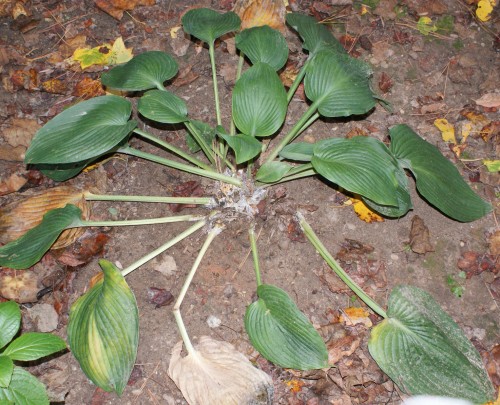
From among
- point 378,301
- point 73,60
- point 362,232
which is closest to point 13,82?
point 73,60

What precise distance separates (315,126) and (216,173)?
2.02 feet

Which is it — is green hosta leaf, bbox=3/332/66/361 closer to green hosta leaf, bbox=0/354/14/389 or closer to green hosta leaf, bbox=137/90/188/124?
green hosta leaf, bbox=0/354/14/389

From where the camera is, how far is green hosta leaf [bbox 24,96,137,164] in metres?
1.97

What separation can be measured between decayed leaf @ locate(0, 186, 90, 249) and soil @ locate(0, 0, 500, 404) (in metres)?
0.11

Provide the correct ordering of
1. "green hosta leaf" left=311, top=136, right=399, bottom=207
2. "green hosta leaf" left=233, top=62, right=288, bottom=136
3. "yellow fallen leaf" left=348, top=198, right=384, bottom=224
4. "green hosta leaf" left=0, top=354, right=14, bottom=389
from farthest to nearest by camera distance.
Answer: "yellow fallen leaf" left=348, top=198, right=384, bottom=224 < "green hosta leaf" left=233, top=62, right=288, bottom=136 < "green hosta leaf" left=311, top=136, right=399, bottom=207 < "green hosta leaf" left=0, top=354, right=14, bottom=389

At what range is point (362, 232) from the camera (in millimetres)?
2375

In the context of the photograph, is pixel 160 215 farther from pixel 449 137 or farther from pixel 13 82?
pixel 449 137

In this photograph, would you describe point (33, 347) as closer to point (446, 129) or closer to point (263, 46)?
point (263, 46)

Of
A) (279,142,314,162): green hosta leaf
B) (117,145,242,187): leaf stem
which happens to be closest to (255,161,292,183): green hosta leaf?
(279,142,314,162): green hosta leaf

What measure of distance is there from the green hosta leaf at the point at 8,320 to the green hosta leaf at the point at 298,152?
1214 millimetres

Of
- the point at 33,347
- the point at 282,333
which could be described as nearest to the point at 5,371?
the point at 33,347

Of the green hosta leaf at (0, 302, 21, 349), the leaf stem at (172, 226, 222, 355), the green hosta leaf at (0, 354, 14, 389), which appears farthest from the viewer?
the leaf stem at (172, 226, 222, 355)

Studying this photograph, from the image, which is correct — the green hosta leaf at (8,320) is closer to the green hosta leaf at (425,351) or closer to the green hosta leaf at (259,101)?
the green hosta leaf at (259,101)

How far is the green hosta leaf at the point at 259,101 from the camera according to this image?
216cm
